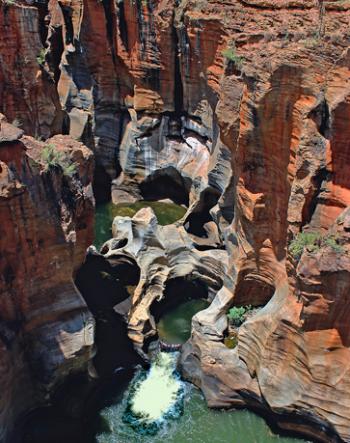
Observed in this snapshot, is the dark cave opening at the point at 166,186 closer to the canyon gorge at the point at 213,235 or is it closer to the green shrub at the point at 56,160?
the canyon gorge at the point at 213,235

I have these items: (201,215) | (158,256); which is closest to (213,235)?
(201,215)

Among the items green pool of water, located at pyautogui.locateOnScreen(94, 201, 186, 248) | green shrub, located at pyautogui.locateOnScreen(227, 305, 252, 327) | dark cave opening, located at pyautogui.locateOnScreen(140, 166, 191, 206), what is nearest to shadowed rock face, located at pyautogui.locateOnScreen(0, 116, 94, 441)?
green shrub, located at pyautogui.locateOnScreen(227, 305, 252, 327)

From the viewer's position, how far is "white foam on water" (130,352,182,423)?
15086mm

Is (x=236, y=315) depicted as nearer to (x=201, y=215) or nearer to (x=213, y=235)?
(x=213, y=235)

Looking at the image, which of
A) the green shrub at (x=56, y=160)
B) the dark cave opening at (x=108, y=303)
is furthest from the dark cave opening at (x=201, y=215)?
the green shrub at (x=56, y=160)

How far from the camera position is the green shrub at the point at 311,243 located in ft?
37.2

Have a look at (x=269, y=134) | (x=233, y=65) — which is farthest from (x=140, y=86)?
(x=269, y=134)

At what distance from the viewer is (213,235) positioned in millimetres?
20484

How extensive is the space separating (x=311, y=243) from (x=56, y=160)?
6437 mm

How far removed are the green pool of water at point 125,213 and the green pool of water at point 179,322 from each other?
15.6 feet

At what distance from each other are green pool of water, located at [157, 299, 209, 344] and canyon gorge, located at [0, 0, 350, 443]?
0.81ft

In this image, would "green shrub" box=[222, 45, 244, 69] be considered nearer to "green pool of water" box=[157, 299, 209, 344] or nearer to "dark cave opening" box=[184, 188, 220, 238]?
"dark cave opening" box=[184, 188, 220, 238]

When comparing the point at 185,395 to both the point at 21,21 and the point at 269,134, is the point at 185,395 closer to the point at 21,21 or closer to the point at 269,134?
the point at 269,134

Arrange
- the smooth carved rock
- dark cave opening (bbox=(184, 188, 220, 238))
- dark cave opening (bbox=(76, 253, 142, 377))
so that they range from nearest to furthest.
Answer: dark cave opening (bbox=(76, 253, 142, 377)) → the smooth carved rock → dark cave opening (bbox=(184, 188, 220, 238))
